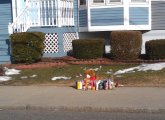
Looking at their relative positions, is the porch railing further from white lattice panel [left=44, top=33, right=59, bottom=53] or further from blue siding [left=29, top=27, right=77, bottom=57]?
white lattice panel [left=44, top=33, right=59, bottom=53]

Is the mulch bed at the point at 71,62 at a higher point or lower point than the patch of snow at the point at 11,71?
higher

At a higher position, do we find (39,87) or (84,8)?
(84,8)

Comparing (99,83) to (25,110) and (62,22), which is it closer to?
(25,110)

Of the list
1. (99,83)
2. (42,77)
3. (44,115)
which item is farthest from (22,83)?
(44,115)

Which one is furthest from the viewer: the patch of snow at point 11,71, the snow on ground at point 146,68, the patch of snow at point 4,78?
the patch of snow at point 11,71

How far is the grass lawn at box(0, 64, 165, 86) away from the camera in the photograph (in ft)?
48.1

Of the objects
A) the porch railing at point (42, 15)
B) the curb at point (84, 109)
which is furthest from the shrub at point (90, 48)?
the curb at point (84, 109)

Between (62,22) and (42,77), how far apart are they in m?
5.49

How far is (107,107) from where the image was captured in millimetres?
11203

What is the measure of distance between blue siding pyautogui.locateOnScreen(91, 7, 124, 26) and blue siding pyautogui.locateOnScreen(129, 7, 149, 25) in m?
0.40

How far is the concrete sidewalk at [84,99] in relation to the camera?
37.0ft

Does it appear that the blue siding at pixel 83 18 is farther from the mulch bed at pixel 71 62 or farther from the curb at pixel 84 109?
Result: the curb at pixel 84 109

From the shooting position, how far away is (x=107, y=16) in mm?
20703

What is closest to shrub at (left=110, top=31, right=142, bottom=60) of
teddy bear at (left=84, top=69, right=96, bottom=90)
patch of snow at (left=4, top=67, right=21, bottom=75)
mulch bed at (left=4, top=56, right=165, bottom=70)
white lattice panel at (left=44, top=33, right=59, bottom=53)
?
mulch bed at (left=4, top=56, right=165, bottom=70)
